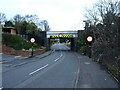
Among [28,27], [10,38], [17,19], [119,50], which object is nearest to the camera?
[119,50]

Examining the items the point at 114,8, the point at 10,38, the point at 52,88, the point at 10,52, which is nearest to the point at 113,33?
the point at 114,8

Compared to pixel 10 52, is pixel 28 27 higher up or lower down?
higher up

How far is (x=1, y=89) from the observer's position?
939 centimetres

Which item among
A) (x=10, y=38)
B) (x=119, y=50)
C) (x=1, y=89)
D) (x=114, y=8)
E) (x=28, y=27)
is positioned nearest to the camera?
(x=1, y=89)

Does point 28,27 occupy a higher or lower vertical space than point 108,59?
higher

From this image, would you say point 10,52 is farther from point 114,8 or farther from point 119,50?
point 119,50

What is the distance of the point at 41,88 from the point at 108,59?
11.9 metres

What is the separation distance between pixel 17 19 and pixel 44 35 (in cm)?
2045

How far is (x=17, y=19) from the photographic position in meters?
82.0

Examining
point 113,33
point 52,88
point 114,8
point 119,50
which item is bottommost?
point 52,88

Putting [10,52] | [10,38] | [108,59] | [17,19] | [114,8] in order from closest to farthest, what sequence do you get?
1. [108,59]
2. [114,8]
3. [10,52]
4. [10,38]
5. [17,19]

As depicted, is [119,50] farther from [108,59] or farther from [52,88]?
[52,88]

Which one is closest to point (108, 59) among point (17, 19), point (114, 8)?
point (114, 8)

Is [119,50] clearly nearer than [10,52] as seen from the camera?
Yes
